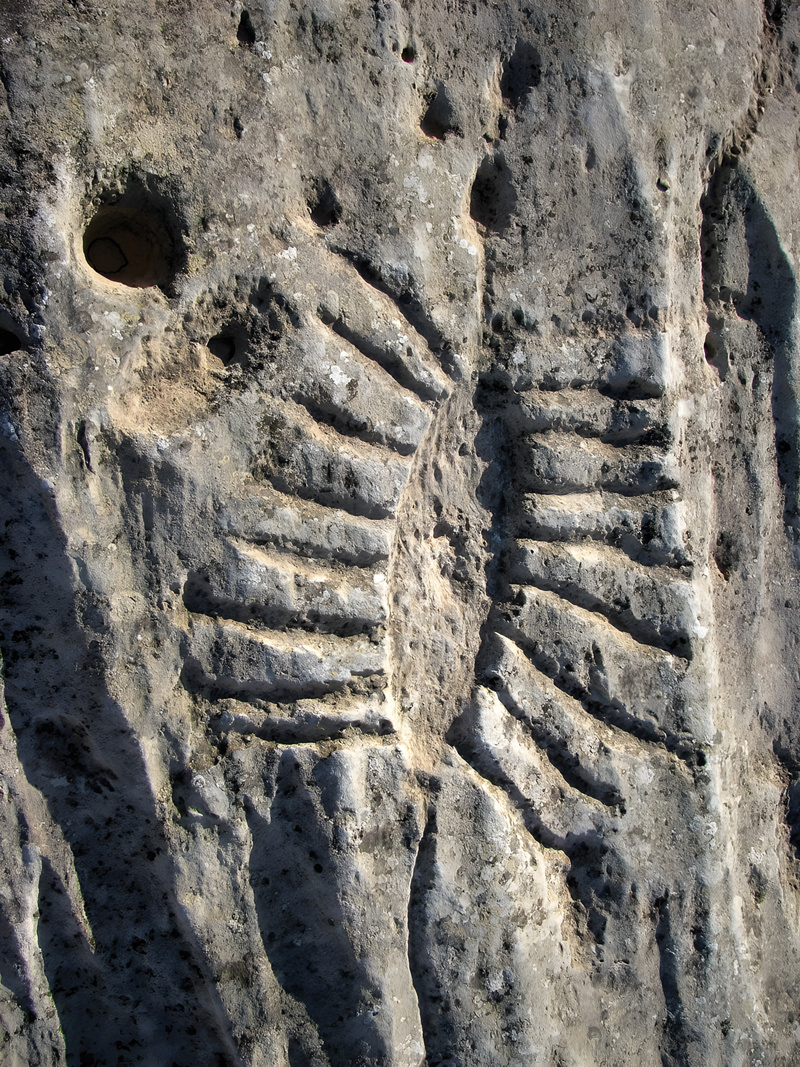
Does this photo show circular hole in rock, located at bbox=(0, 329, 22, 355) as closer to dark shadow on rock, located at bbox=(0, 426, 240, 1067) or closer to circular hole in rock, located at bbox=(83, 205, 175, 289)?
dark shadow on rock, located at bbox=(0, 426, 240, 1067)

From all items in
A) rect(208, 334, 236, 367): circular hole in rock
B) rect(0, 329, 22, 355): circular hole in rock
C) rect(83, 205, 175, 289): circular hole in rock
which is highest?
rect(83, 205, 175, 289): circular hole in rock

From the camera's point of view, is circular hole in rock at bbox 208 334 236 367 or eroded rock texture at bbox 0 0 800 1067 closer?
eroded rock texture at bbox 0 0 800 1067

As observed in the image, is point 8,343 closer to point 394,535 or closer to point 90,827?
point 394,535

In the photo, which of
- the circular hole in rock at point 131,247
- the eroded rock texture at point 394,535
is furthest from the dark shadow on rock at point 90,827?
the circular hole in rock at point 131,247

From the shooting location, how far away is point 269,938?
1.66 meters

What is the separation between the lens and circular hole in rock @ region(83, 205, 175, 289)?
1676 millimetres

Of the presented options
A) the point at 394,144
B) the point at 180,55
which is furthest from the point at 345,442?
the point at 180,55

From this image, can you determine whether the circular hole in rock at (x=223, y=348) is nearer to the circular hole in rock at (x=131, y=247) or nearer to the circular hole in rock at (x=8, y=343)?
the circular hole in rock at (x=131, y=247)

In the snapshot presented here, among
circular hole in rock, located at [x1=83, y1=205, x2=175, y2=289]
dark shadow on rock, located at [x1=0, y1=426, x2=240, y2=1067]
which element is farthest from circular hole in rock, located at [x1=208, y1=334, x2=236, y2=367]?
dark shadow on rock, located at [x1=0, y1=426, x2=240, y2=1067]

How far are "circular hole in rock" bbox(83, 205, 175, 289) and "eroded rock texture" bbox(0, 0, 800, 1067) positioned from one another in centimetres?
1

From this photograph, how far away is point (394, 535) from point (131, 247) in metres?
0.88

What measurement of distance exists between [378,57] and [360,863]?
187 centimetres

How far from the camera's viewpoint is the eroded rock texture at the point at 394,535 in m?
1.57

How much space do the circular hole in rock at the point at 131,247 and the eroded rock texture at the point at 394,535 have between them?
0.01 meters
